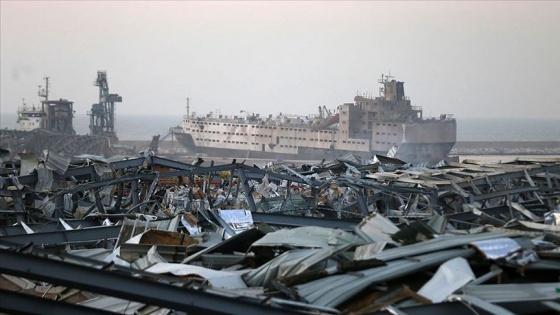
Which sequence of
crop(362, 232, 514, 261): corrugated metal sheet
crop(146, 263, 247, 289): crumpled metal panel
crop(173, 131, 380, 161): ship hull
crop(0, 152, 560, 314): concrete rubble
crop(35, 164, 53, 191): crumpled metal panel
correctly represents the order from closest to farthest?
crop(0, 152, 560, 314): concrete rubble
crop(362, 232, 514, 261): corrugated metal sheet
crop(146, 263, 247, 289): crumpled metal panel
crop(35, 164, 53, 191): crumpled metal panel
crop(173, 131, 380, 161): ship hull

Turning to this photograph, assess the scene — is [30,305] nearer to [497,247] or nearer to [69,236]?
[497,247]

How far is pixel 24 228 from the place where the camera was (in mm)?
10547

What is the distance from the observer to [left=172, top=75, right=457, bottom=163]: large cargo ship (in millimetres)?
72312

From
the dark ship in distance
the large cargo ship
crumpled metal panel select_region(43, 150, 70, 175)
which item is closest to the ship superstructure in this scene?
the dark ship in distance

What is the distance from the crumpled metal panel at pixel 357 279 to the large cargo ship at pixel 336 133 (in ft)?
200

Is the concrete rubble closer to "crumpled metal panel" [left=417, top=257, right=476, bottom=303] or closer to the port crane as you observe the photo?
"crumpled metal panel" [left=417, top=257, right=476, bottom=303]

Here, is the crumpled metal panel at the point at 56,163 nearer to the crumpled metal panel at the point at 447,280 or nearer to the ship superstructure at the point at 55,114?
the crumpled metal panel at the point at 447,280

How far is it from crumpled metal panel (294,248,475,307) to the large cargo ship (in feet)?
200

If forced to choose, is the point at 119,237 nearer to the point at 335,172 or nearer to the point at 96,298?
the point at 96,298

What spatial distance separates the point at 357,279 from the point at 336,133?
235ft

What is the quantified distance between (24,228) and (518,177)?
9.45m

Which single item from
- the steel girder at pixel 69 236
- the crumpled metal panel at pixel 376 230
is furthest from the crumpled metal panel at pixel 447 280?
the steel girder at pixel 69 236

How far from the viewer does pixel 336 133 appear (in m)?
77.8

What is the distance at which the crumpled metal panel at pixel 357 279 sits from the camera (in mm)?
6320
